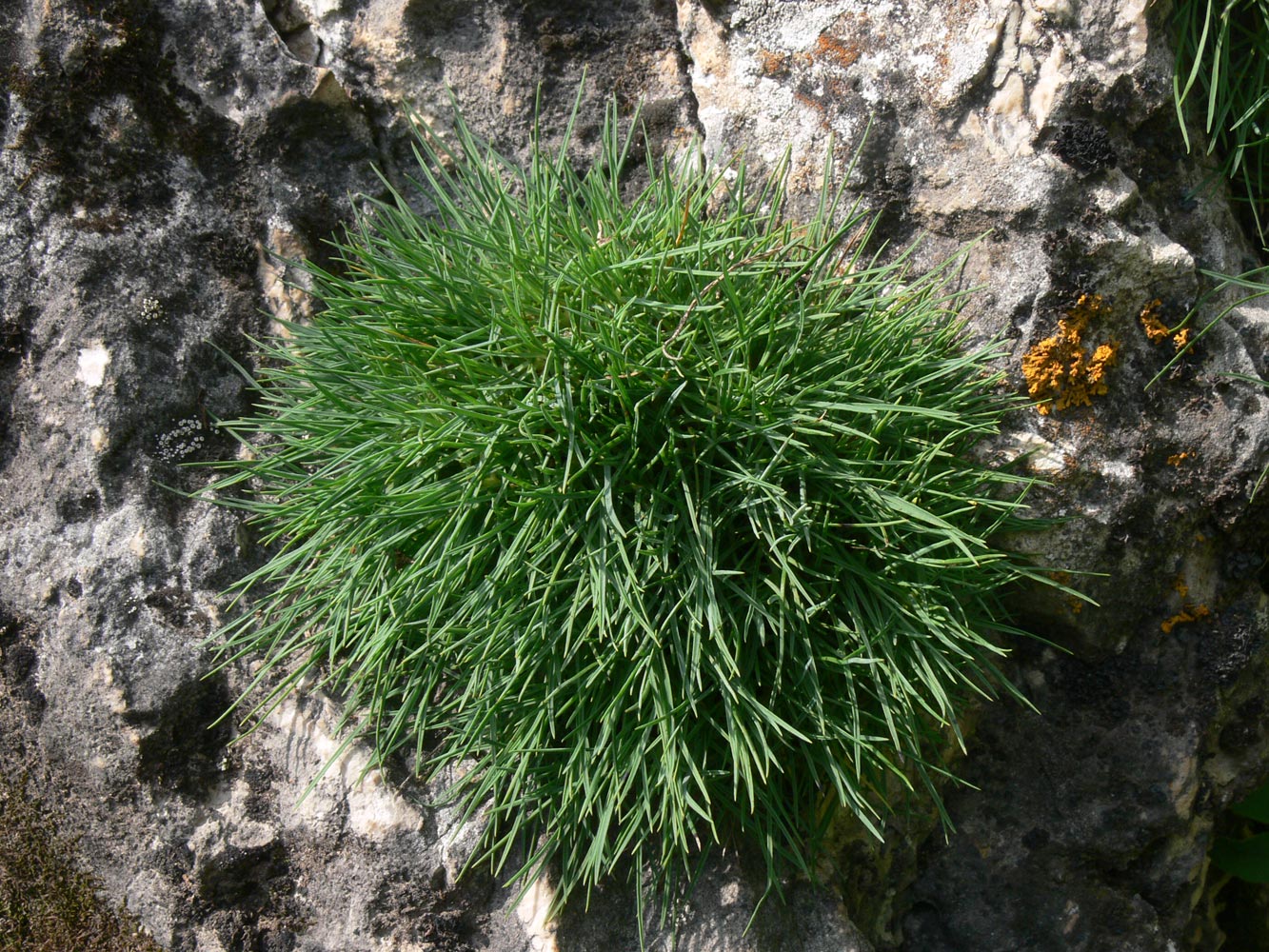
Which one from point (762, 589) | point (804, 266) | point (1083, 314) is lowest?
point (762, 589)

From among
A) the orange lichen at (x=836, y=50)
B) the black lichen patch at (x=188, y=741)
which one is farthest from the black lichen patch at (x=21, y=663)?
the orange lichen at (x=836, y=50)

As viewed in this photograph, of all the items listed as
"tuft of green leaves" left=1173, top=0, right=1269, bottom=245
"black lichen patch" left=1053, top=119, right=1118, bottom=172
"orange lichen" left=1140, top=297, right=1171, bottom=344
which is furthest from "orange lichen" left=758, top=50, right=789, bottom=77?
"orange lichen" left=1140, top=297, right=1171, bottom=344

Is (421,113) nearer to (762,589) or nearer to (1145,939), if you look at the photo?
(762,589)

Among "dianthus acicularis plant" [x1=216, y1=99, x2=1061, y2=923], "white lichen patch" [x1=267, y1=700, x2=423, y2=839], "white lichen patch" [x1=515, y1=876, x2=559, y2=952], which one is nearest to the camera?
"dianthus acicularis plant" [x1=216, y1=99, x2=1061, y2=923]

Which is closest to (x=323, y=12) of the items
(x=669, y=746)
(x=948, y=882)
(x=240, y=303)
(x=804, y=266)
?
(x=240, y=303)

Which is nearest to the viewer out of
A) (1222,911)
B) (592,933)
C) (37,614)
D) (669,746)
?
(669,746)

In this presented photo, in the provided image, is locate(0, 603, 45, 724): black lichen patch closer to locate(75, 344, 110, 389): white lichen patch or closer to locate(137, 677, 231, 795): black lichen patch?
locate(137, 677, 231, 795): black lichen patch

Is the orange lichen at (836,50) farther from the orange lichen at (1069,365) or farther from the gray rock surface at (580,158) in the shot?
the orange lichen at (1069,365)
